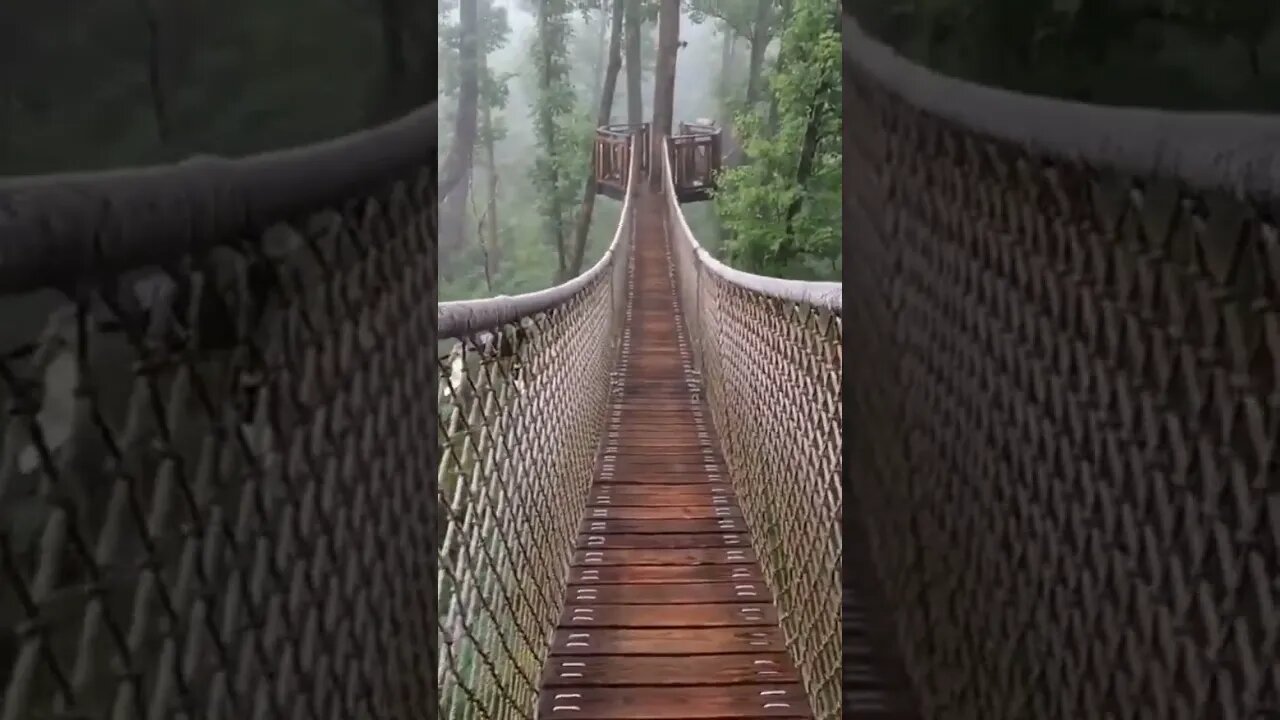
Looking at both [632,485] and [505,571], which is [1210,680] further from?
[632,485]

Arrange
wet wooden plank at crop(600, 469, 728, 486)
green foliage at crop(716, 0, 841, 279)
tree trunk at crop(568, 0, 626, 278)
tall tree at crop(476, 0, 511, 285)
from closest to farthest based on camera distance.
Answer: wet wooden plank at crop(600, 469, 728, 486) < tall tree at crop(476, 0, 511, 285) < green foliage at crop(716, 0, 841, 279) < tree trunk at crop(568, 0, 626, 278)

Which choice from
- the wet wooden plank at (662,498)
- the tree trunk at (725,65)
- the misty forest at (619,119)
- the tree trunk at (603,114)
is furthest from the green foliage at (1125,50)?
the tree trunk at (603,114)

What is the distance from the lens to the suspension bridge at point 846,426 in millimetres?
387

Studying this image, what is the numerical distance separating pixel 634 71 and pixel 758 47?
2500 mm

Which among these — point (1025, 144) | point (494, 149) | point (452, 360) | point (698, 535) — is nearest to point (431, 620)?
point (452, 360)

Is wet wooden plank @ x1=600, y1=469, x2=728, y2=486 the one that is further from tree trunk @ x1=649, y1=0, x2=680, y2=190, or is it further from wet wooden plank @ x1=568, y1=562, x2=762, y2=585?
tree trunk @ x1=649, y1=0, x2=680, y2=190

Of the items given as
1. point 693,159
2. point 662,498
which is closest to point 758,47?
point 693,159

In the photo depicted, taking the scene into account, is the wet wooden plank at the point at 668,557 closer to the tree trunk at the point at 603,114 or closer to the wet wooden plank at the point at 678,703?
the wet wooden plank at the point at 678,703

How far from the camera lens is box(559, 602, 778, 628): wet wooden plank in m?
1.67

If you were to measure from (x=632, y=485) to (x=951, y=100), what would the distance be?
72.2 inches

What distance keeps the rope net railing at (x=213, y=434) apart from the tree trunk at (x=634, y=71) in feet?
20.3

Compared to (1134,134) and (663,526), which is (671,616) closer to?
(663,526)

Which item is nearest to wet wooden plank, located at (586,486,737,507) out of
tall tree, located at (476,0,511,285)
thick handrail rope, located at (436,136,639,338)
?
thick handrail rope, located at (436,136,639,338)

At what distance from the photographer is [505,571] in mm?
1318
